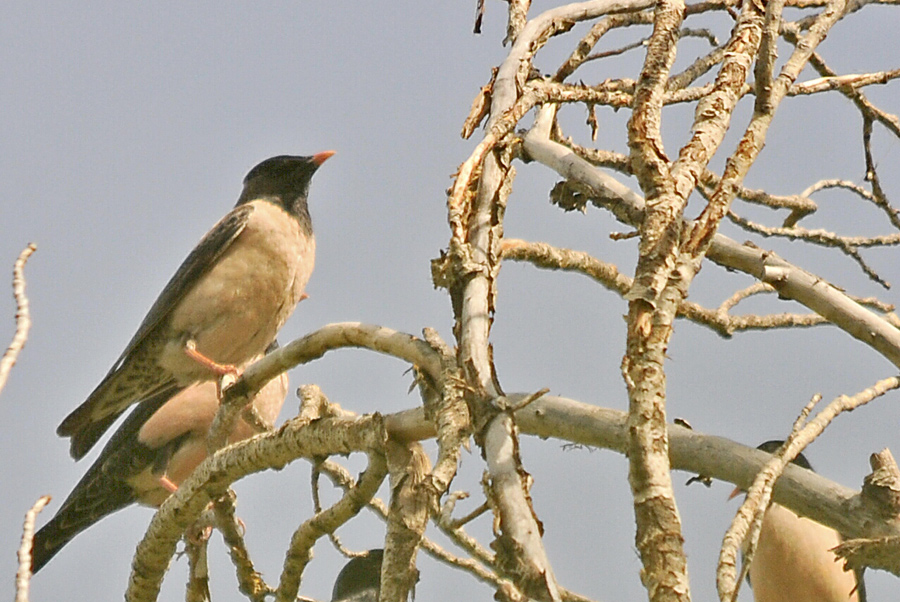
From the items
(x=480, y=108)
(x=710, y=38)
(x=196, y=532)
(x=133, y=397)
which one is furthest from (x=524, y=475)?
(x=133, y=397)

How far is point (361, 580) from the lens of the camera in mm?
5270

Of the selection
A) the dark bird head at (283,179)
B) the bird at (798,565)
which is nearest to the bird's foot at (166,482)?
the dark bird head at (283,179)

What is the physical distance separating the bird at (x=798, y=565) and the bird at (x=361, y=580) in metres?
1.79

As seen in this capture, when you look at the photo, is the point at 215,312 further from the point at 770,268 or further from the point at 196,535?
the point at 770,268

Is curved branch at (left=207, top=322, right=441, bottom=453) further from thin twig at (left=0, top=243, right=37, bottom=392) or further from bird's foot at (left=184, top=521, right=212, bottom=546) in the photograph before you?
thin twig at (left=0, top=243, right=37, bottom=392)

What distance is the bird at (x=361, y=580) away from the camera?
518 centimetres

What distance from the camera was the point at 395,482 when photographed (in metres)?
2.59

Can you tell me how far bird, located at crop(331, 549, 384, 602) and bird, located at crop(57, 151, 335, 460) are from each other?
1.21m

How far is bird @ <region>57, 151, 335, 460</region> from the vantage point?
5.76m

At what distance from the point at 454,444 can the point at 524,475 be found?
39cm

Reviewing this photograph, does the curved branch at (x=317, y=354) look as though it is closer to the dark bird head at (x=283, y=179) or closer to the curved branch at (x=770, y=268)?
the curved branch at (x=770, y=268)

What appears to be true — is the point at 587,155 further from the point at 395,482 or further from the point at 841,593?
the point at 841,593

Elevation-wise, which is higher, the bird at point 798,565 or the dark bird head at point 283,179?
the dark bird head at point 283,179

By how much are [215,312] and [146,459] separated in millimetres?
1103
